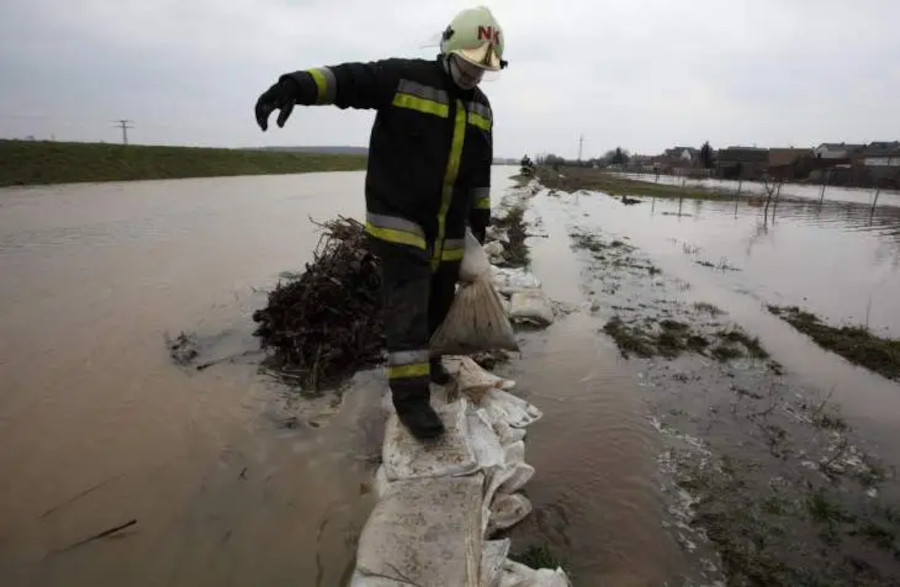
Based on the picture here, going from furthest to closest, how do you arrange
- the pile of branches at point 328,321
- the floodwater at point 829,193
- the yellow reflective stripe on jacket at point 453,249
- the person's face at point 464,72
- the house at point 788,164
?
1. the house at point 788,164
2. the floodwater at point 829,193
3. the pile of branches at point 328,321
4. the yellow reflective stripe on jacket at point 453,249
5. the person's face at point 464,72

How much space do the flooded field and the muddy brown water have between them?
0.04ft

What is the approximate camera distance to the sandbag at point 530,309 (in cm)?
525

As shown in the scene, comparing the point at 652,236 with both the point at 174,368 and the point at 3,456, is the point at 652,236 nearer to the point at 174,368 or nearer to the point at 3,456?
the point at 174,368

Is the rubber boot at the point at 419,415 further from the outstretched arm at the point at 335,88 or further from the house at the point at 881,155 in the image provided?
the house at the point at 881,155

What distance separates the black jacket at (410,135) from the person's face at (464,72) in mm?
36

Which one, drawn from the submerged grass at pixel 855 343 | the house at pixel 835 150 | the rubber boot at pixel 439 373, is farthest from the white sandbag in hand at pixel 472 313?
the house at pixel 835 150

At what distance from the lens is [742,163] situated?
54250 mm

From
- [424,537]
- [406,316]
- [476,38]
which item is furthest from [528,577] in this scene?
[476,38]

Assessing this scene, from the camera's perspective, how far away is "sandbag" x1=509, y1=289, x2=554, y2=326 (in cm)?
525

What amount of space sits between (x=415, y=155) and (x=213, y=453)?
1.77 metres

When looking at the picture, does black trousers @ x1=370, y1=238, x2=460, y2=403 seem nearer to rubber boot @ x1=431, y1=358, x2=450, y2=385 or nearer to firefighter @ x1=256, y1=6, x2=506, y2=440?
firefighter @ x1=256, y1=6, x2=506, y2=440

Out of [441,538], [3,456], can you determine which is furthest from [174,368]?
[441,538]

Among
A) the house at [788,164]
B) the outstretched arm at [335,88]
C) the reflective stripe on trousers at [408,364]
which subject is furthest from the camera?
the house at [788,164]

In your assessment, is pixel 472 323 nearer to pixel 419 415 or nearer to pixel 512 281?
pixel 419 415
